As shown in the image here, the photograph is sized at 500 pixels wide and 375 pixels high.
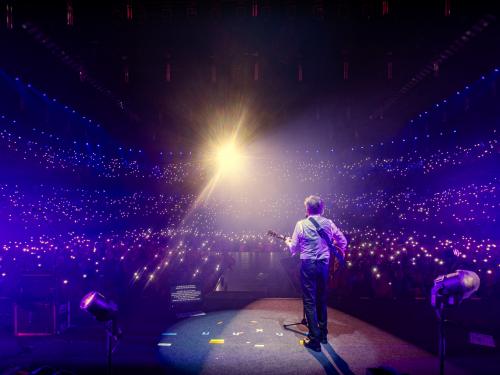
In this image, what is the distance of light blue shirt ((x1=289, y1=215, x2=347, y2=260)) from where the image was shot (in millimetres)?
3680

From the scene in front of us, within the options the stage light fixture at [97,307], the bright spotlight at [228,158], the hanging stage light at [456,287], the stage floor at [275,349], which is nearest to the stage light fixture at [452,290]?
the hanging stage light at [456,287]

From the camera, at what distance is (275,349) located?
3703mm

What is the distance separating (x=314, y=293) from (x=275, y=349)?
0.75m

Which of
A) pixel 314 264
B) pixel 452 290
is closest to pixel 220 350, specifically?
pixel 314 264

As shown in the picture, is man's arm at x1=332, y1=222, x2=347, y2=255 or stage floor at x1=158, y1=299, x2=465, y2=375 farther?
man's arm at x1=332, y1=222, x2=347, y2=255

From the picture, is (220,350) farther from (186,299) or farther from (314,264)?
(186,299)

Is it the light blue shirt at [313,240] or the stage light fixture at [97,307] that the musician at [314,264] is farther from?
the stage light fixture at [97,307]

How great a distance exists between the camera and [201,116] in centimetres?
887

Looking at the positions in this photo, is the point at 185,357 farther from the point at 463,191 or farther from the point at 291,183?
the point at 291,183

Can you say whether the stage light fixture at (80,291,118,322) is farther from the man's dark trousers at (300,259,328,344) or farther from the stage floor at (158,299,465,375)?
the man's dark trousers at (300,259,328,344)

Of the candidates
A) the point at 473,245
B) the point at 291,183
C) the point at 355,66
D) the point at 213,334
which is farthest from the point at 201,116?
the point at 291,183

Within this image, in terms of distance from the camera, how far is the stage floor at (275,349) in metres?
3.27

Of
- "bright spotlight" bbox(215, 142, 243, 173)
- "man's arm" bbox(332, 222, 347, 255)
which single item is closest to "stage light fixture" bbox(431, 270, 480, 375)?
"man's arm" bbox(332, 222, 347, 255)

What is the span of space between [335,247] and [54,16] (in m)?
4.45
